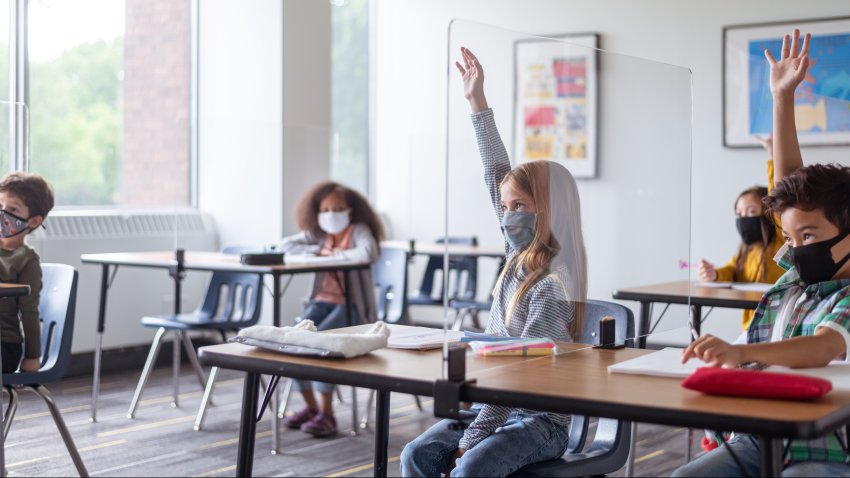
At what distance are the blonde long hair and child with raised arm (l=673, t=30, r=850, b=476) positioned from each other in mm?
350

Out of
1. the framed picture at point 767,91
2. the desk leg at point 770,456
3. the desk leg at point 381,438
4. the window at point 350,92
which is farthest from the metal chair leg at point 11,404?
the window at point 350,92

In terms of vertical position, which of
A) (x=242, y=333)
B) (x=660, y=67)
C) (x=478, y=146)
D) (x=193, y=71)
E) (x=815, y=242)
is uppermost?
(x=193, y=71)

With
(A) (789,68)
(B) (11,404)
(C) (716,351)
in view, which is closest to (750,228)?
(A) (789,68)

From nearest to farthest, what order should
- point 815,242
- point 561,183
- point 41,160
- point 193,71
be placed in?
point 815,242 → point 561,183 → point 41,160 → point 193,71

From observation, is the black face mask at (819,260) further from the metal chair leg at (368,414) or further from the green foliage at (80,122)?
the green foliage at (80,122)

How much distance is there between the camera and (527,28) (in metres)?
6.77

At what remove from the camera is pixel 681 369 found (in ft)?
5.67

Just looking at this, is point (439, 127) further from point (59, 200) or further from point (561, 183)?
point (561, 183)

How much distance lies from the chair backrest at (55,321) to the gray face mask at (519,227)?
164 cm

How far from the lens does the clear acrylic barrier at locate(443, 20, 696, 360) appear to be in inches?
76.7

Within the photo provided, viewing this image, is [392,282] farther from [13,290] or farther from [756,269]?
[13,290]

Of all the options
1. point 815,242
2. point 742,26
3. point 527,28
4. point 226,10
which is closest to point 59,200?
point 226,10

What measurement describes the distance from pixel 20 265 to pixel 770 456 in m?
2.39

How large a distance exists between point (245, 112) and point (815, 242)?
4.69 meters
